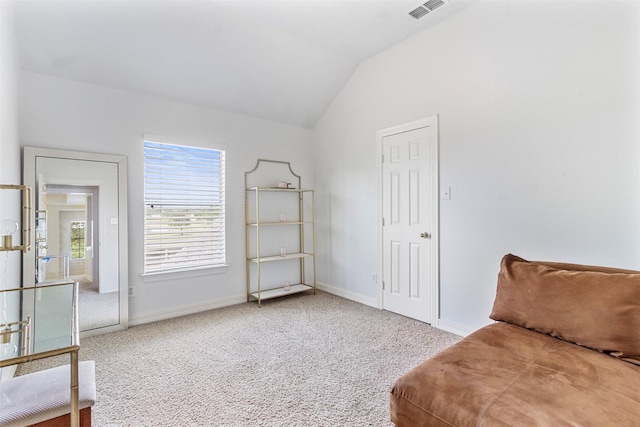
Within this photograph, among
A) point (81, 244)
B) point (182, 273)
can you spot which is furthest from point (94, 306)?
point (182, 273)

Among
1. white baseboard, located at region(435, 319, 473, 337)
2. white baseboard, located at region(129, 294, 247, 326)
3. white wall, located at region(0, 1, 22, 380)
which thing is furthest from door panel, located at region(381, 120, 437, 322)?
white wall, located at region(0, 1, 22, 380)

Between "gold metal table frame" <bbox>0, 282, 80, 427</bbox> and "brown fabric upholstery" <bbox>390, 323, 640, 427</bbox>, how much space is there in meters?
1.28

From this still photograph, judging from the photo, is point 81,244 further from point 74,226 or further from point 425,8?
point 425,8

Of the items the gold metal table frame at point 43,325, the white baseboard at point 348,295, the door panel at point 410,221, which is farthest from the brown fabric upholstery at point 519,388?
the white baseboard at point 348,295

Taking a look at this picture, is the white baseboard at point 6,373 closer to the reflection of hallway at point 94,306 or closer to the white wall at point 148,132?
the reflection of hallway at point 94,306

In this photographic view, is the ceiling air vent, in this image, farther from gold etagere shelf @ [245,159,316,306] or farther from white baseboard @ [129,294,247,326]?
white baseboard @ [129,294,247,326]

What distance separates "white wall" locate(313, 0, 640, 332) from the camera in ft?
6.88

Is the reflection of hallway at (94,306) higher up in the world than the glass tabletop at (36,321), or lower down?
lower down

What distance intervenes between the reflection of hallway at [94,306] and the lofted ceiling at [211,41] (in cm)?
201

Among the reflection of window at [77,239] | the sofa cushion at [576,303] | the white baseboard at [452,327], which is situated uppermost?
the reflection of window at [77,239]

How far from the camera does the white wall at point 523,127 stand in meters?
2.10

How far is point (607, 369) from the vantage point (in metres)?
1.41

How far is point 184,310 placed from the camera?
11.7 ft

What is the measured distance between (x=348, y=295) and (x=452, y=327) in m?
1.47
